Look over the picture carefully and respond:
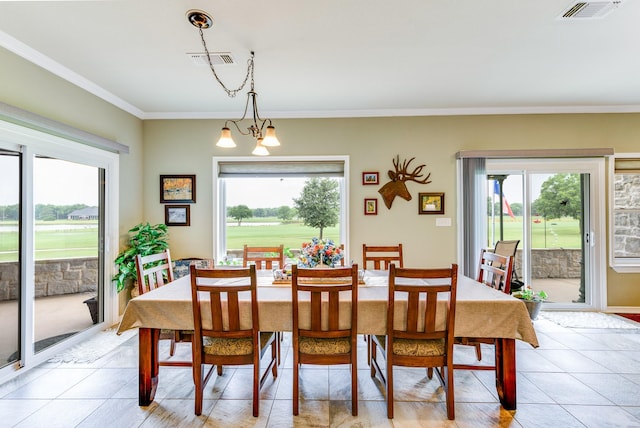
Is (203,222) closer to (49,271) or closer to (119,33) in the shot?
(49,271)

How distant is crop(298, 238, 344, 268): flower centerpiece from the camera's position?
2.59m

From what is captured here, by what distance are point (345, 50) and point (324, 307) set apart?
2.09m

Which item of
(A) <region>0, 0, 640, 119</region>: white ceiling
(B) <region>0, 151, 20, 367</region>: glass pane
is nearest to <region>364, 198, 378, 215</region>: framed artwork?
(A) <region>0, 0, 640, 119</region>: white ceiling

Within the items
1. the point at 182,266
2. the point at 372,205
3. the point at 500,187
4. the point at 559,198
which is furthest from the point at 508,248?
the point at 182,266

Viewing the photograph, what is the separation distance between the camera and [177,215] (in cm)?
421

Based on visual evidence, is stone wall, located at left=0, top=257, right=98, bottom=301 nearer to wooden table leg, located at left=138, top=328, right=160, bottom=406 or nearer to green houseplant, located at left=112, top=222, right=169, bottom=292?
green houseplant, located at left=112, top=222, right=169, bottom=292

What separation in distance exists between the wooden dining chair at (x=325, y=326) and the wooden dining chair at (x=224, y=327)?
25cm

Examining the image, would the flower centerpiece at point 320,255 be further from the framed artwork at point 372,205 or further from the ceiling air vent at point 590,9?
the ceiling air vent at point 590,9

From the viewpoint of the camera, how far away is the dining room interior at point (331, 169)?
7.13ft

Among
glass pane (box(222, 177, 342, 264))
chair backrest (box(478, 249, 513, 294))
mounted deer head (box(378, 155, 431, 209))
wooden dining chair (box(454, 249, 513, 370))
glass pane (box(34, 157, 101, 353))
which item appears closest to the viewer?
wooden dining chair (box(454, 249, 513, 370))

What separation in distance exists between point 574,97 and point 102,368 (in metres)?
5.66

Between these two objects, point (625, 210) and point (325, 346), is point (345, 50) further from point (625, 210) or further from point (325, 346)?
point (625, 210)

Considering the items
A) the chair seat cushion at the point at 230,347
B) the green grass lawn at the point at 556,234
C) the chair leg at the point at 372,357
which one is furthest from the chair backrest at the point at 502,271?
the green grass lawn at the point at 556,234

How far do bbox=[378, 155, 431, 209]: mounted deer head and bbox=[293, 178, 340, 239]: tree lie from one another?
657 mm
